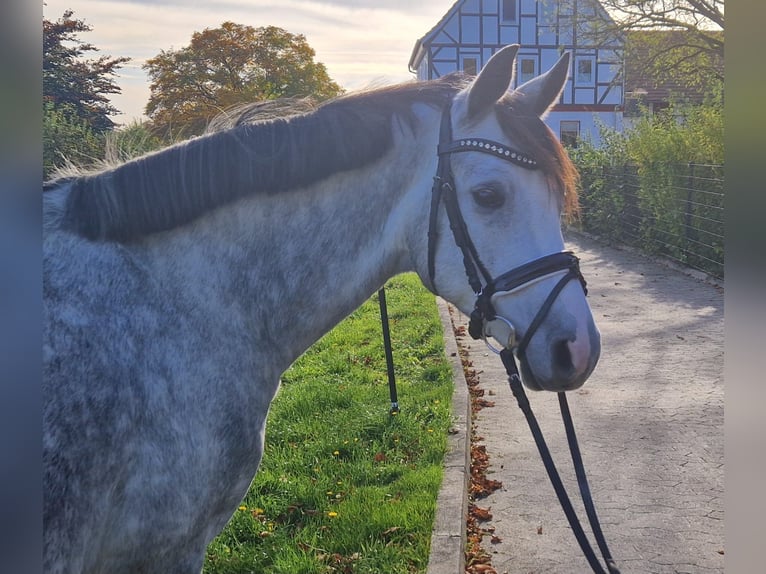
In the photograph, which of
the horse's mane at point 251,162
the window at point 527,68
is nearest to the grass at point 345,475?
the horse's mane at point 251,162

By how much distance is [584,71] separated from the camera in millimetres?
30359

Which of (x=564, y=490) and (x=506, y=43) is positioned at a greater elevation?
(x=506, y=43)

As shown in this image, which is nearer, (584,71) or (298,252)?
(298,252)

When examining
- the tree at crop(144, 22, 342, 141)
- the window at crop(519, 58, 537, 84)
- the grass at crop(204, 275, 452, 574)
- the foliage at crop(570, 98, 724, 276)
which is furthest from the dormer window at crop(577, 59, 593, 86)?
the grass at crop(204, 275, 452, 574)

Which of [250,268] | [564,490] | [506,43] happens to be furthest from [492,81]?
[506,43]

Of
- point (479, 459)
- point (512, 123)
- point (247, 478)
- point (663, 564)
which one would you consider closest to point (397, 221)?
point (512, 123)

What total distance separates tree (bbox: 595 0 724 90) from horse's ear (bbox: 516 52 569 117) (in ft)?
55.0

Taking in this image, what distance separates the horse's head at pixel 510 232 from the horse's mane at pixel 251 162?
3cm

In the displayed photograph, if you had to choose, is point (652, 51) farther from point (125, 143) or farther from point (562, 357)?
point (562, 357)

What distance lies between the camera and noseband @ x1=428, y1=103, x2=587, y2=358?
6.31 ft

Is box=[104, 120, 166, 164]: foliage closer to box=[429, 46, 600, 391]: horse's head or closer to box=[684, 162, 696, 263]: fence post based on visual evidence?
box=[429, 46, 600, 391]: horse's head

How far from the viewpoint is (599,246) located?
1755 centimetres

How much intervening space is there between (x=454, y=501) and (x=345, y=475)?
758 millimetres

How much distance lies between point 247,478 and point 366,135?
3.83ft
